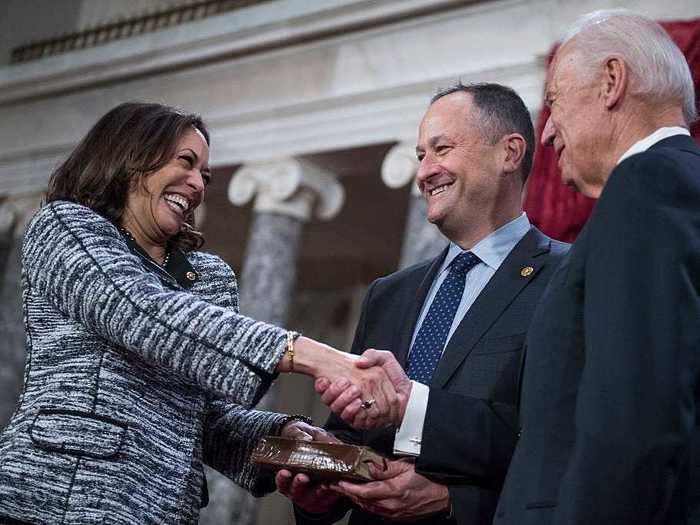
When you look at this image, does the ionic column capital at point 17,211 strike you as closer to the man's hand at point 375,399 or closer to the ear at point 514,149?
the ear at point 514,149

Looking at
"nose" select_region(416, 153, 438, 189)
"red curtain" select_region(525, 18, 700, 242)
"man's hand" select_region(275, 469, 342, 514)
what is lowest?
"man's hand" select_region(275, 469, 342, 514)

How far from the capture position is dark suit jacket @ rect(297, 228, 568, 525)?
8.62 ft

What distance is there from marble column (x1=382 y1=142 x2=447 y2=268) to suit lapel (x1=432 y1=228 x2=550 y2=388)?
13.8 feet

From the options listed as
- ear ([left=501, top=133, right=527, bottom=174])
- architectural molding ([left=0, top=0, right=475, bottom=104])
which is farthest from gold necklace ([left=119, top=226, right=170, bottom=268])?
architectural molding ([left=0, top=0, right=475, bottom=104])

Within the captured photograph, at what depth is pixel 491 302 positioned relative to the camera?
292cm

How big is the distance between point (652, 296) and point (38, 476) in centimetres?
142

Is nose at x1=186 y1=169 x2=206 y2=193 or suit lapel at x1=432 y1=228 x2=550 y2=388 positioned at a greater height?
nose at x1=186 y1=169 x2=206 y2=193

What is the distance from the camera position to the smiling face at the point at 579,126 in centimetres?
221

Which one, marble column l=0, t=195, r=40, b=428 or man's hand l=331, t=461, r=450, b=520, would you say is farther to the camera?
marble column l=0, t=195, r=40, b=428

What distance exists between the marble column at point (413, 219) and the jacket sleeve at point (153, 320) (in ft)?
15.7

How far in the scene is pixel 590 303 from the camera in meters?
1.90

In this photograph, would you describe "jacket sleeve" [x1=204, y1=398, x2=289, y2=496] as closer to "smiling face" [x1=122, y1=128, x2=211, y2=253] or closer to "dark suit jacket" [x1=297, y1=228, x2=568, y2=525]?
"dark suit jacket" [x1=297, y1=228, x2=568, y2=525]

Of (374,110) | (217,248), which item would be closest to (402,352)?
(374,110)

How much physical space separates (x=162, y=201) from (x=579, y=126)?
1162mm
